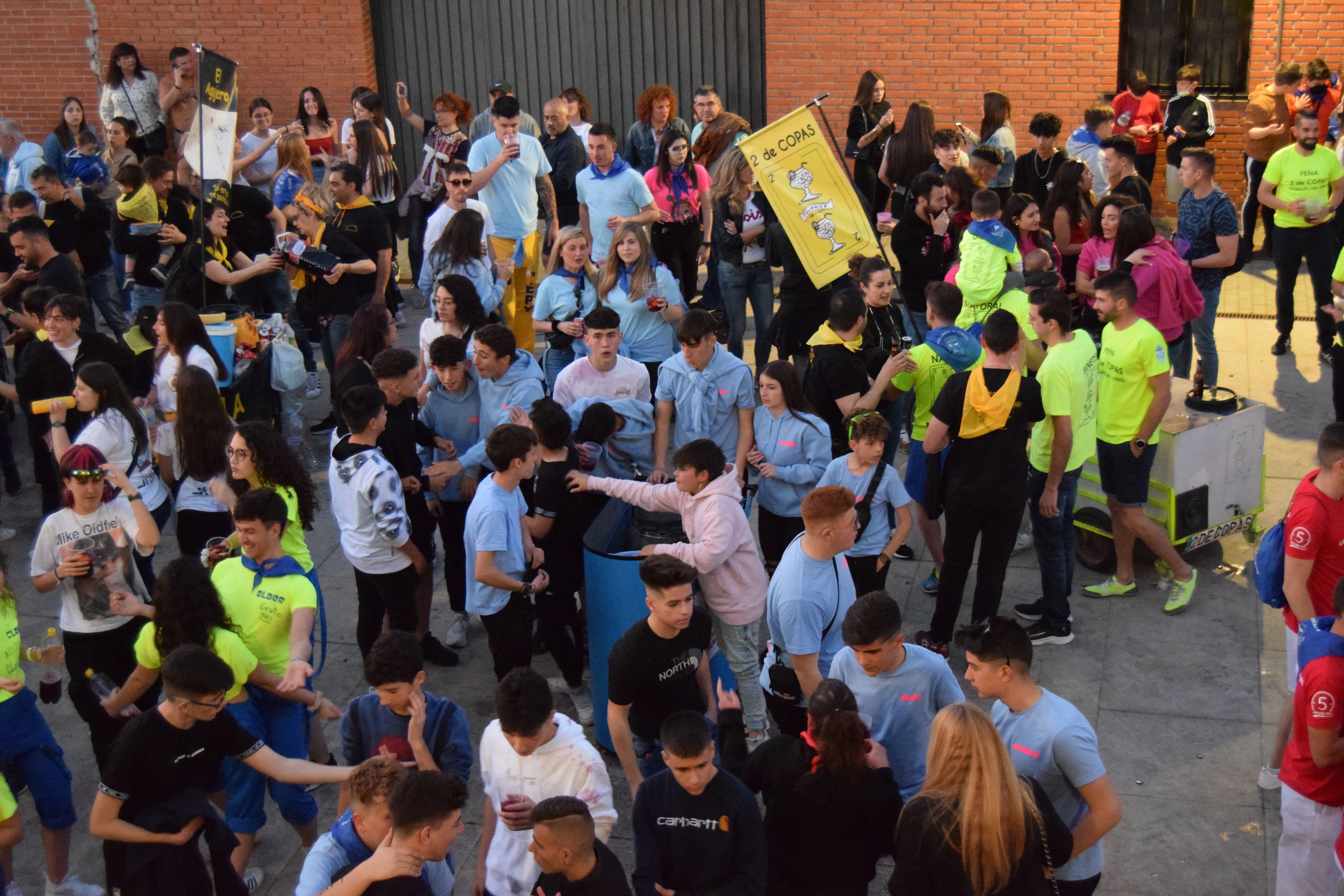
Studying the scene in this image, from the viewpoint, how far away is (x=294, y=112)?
1566cm

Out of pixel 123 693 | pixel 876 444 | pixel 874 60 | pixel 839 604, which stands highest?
pixel 874 60

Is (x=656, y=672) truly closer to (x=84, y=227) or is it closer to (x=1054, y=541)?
(x=1054, y=541)

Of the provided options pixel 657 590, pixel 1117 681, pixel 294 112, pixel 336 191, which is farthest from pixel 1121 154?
pixel 294 112

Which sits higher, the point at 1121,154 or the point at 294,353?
the point at 1121,154

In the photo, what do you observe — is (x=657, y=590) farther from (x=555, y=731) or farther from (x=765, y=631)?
(x=765, y=631)

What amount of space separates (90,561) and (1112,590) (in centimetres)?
545

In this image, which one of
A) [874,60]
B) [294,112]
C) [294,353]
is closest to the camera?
[294,353]

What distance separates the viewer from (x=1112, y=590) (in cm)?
717

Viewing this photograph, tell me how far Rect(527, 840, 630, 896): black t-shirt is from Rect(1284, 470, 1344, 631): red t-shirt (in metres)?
3.09

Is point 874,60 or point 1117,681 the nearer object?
point 1117,681

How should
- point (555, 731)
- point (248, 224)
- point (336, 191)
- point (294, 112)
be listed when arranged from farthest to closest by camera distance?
point (294, 112)
point (248, 224)
point (336, 191)
point (555, 731)

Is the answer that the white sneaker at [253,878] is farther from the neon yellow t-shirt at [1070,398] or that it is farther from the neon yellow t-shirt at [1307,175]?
the neon yellow t-shirt at [1307,175]

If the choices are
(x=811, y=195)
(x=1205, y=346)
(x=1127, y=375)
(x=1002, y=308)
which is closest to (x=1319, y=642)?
(x=1127, y=375)

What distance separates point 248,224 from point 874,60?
7.72 metres
